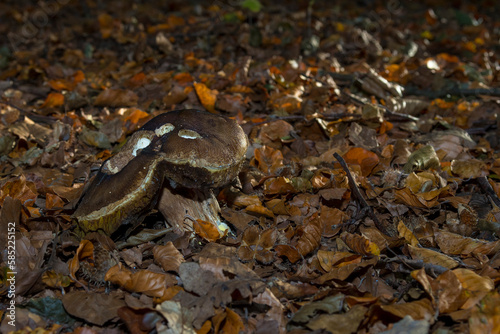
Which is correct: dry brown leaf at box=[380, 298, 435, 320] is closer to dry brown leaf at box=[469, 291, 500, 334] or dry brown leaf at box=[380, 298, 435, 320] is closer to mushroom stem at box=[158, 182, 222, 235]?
dry brown leaf at box=[469, 291, 500, 334]

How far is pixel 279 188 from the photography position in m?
3.13

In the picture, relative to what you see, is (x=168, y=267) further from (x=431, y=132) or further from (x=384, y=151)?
(x=431, y=132)

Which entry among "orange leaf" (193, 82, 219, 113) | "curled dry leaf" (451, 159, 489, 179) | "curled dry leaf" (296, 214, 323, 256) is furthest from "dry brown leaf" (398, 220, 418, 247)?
"orange leaf" (193, 82, 219, 113)

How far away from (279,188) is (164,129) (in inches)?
38.4

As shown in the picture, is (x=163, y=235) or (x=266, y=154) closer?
(x=163, y=235)

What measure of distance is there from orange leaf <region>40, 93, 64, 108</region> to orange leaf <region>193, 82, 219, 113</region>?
1.50 meters

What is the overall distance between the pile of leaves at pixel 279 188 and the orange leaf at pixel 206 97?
15mm

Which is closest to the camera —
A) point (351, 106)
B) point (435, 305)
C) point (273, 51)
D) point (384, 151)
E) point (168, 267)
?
point (435, 305)

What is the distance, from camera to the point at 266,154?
11.9 ft

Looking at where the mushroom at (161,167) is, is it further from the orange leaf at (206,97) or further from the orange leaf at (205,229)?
the orange leaf at (206,97)

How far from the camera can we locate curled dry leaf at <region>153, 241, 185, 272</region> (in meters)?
2.49

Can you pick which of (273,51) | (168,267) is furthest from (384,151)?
(273,51)

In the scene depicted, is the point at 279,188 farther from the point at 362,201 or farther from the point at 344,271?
the point at 344,271

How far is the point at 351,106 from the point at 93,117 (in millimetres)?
2663
